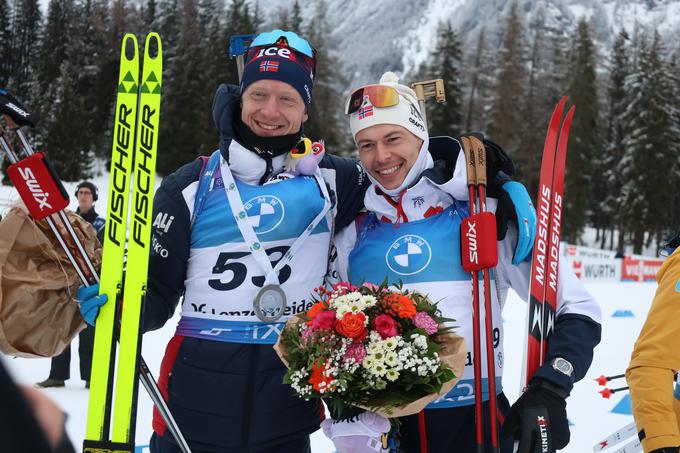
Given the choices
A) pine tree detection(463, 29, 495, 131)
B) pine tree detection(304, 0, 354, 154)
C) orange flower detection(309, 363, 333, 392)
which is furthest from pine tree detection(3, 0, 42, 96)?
orange flower detection(309, 363, 333, 392)

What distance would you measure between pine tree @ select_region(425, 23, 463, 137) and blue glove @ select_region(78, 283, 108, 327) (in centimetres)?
3382

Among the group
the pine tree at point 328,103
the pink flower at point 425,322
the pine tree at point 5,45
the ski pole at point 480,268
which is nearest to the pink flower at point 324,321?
the pink flower at point 425,322

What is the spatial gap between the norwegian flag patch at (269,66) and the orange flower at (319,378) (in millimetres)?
1294

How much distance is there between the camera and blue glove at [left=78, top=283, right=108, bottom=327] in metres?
2.23

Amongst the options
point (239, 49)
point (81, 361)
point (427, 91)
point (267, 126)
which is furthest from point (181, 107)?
point (267, 126)

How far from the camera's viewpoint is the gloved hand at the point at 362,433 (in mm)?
2006

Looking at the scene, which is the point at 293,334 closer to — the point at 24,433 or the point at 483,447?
the point at 483,447

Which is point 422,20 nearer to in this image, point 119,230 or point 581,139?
point 581,139

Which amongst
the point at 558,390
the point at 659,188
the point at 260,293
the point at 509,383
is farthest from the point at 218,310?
the point at 659,188

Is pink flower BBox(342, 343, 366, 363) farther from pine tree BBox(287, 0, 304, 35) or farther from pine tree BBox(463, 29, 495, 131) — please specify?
pine tree BBox(287, 0, 304, 35)

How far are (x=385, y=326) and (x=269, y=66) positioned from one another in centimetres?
126

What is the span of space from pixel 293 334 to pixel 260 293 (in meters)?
0.34

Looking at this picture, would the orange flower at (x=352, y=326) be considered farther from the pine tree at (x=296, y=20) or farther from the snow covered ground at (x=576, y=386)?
the pine tree at (x=296, y=20)

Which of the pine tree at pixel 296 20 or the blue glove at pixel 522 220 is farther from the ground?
the pine tree at pixel 296 20
